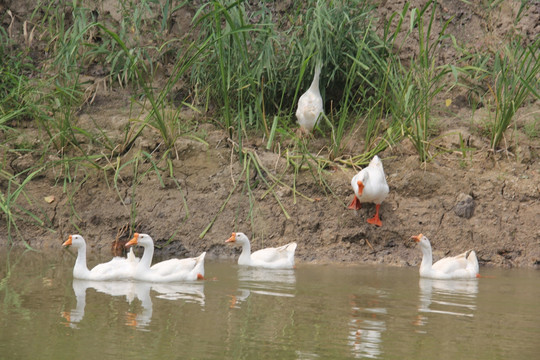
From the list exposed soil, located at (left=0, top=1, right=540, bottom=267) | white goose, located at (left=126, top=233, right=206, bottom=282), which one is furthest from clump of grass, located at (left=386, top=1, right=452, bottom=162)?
white goose, located at (left=126, top=233, right=206, bottom=282)

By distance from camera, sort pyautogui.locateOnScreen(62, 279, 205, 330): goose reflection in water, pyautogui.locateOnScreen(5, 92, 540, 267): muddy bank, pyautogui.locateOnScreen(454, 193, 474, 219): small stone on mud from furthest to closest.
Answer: pyautogui.locateOnScreen(454, 193, 474, 219): small stone on mud → pyautogui.locateOnScreen(5, 92, 540, 267): muddy bank → pyautogui.locateOnScreen(62, 279, 205, 330): goose reflection in water

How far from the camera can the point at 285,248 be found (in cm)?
884

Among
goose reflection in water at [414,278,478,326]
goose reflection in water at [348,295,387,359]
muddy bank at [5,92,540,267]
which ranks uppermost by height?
muddy bank at [5,92,540,267]

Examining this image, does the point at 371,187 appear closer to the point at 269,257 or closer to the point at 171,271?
the point at 269,257

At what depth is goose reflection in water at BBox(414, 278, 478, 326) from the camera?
21.1ft

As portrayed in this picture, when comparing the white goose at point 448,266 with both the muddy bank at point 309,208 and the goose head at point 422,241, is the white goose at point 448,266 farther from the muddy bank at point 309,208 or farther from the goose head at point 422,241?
the muddy bank at point 309,208

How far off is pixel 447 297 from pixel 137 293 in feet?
8.53

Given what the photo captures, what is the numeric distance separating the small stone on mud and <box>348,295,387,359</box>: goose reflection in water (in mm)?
3065

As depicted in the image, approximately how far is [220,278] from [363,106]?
431 centimetres

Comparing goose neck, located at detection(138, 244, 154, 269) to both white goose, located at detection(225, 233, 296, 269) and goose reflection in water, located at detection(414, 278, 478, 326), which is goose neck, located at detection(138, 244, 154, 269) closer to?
white goose, located at detection(225, 233, 296, 269)

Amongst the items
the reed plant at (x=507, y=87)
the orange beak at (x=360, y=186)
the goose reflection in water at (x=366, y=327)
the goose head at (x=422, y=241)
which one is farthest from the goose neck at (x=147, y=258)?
the reed plant at (x=507, y=87)

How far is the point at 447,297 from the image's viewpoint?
23.5 ft

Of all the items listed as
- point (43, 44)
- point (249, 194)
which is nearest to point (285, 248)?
point (249, 194)

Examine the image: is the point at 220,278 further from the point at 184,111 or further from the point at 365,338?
the point at 184,111
